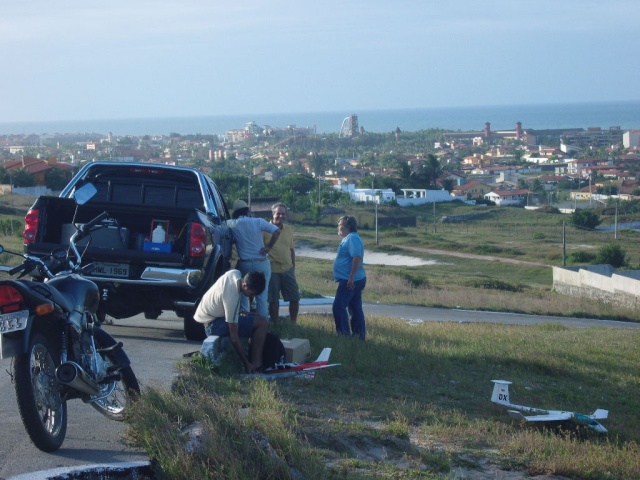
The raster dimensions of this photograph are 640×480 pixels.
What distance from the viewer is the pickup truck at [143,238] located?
9.16m

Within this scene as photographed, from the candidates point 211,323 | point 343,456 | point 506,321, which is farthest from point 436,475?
point 506,321

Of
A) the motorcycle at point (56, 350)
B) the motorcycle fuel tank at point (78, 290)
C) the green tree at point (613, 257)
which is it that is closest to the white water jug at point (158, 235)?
the motorcycle at point (56, 350)

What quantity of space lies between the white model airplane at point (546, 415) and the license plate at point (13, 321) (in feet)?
13.7

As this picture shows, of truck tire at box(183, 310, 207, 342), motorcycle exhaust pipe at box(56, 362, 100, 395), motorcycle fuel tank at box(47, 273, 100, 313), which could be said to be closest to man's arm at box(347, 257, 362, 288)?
truck tire at box(183, 310, 207, 342)

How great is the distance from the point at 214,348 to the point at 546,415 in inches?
114

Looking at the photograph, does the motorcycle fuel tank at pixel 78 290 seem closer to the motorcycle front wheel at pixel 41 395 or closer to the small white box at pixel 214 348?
the motorcycle front wheel at pixel 41 395

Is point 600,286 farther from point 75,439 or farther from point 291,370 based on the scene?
point 75,439

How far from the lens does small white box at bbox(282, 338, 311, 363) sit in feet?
27.8

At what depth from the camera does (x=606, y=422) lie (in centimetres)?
791

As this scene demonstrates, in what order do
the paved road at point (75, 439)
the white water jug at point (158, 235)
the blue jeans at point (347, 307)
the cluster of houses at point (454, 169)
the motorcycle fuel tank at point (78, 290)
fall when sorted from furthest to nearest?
1. the cluster of houses at point (454, 169)
2. the blue jeans at point (347, 307)
3. the white water jug at point (158, 235)
4. the motorcycle fuel tank at point (78, 290)
5. the paved road at point (75, 439)

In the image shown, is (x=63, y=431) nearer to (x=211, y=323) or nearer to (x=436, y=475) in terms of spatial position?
(x=436, y=475)

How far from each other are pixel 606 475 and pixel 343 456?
68.8 inches

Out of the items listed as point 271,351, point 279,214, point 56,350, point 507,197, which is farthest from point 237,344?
A: point 507,197

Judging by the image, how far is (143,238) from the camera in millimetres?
9977
